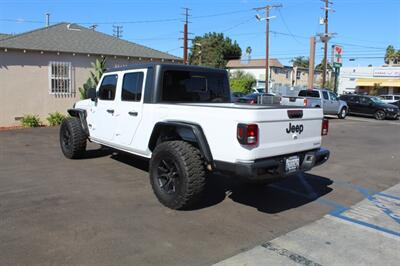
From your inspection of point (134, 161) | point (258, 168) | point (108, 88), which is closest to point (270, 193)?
point (258, 168)

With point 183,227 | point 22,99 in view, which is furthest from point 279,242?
point 22,99

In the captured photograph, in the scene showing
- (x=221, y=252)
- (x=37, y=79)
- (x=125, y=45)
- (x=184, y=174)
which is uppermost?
(x=125, y=45)

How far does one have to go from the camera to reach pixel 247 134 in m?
4.68

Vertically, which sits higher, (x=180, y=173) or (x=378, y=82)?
(x=378, y=82)

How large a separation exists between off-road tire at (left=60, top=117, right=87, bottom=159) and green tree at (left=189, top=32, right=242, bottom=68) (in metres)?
65.3

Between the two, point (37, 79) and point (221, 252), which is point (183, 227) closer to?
point (221, 252)

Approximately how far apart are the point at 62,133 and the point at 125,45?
12148 millimetres

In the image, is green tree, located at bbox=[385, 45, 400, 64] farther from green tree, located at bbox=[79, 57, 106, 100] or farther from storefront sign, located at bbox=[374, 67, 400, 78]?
green tree, located at bbox=[79, 57, 106, 100]

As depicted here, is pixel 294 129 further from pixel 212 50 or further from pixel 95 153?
pixel 212 50

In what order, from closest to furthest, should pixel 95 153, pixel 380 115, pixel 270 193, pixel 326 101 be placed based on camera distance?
pixel 270 193, pixel 95 153, pixel 326 101, pixel 380 115

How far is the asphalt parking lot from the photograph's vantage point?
4.16m

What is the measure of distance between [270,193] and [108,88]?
3.51 meters

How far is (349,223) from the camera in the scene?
17.4ft

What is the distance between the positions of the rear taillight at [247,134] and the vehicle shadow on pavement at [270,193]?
1.45 m
